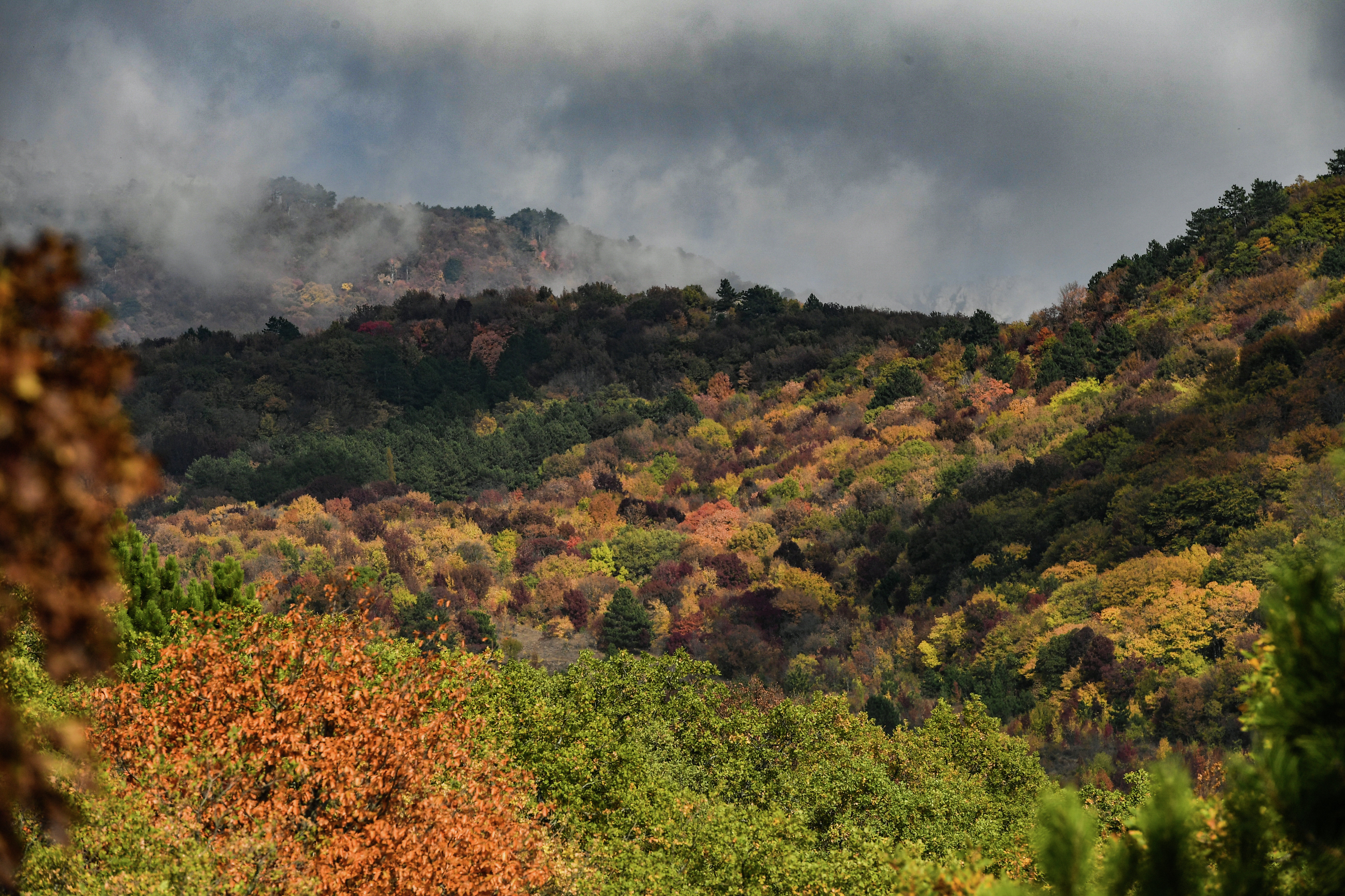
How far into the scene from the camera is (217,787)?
31.9 ft

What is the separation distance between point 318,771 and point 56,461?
9.08m

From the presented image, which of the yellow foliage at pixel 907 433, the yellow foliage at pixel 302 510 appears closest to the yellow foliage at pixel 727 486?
the yellow foliage at pixel 907 433

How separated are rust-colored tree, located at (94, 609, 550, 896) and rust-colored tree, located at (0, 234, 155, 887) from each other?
7063 millimetres

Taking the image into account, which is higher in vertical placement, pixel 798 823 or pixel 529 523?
pixel 529 523

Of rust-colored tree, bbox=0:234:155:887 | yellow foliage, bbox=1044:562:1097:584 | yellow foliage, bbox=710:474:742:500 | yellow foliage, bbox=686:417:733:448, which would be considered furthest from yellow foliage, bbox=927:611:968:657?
rust-colored tree, bbox=0:234:155:887

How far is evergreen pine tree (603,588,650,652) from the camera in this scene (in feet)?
102

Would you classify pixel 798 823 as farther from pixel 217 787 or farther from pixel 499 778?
pixel 217 787

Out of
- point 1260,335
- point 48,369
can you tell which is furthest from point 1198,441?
point 48,369

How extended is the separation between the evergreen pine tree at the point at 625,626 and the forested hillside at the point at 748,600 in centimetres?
16

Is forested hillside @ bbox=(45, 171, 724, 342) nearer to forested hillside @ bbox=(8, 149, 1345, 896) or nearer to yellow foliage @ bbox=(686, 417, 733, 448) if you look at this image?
forested hillside @ bbox=(8, 149, 1345, 896)

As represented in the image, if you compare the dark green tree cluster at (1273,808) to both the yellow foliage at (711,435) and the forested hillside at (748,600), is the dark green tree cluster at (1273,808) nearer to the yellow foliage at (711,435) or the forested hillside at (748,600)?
the forested hillside at (748,600)

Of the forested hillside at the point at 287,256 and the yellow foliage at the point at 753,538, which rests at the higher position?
the forested hillside at the point at 287,256

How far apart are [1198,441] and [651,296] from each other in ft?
161

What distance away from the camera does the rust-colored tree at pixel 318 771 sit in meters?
8.82
